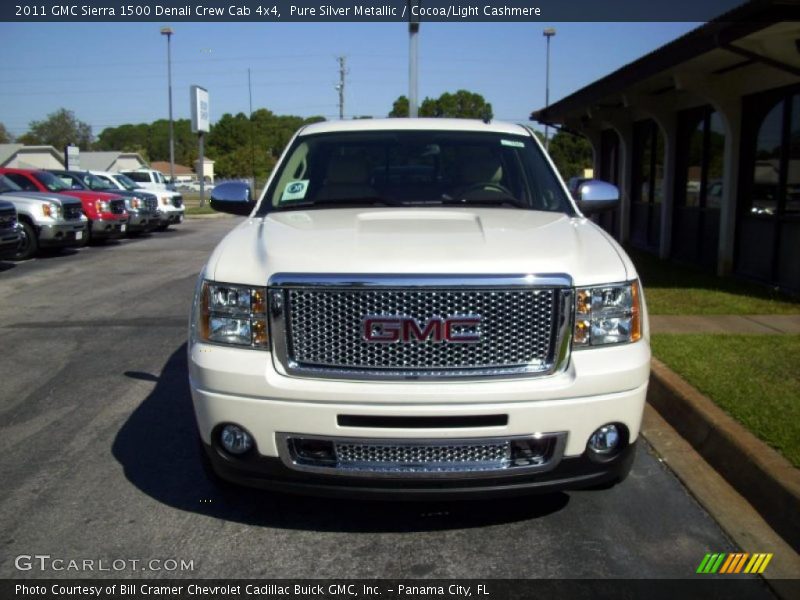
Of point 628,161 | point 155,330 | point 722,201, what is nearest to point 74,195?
point 155,330

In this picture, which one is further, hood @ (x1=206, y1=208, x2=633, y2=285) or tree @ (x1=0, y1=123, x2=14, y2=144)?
tree @ (x1=0, y1=123, x2=14, y2=144)

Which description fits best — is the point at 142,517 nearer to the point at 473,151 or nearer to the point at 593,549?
the point at 593,549

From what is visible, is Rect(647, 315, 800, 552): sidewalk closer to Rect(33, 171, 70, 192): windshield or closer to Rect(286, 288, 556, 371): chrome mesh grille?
Rect(286, 288, 556, 371): chrome mesh grille

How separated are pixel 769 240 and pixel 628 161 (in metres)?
7.10

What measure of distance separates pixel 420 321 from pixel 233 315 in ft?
2.61

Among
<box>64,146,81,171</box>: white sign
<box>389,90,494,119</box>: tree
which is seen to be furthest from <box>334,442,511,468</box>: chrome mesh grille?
<box>389,90,494,119</box>: tree

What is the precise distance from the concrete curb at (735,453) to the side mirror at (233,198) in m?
3.03

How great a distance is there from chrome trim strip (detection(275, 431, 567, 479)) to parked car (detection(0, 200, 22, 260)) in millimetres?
11408

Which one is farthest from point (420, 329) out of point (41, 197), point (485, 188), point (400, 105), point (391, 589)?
point (400, 105)

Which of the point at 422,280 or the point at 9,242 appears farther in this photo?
the point at 9,242

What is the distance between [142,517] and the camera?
3.72 meters

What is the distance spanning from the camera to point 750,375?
17.8ft

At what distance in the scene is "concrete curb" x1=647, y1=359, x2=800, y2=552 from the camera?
140 inches

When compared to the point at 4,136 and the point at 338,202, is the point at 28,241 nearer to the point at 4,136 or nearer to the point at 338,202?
the point at 338,202
